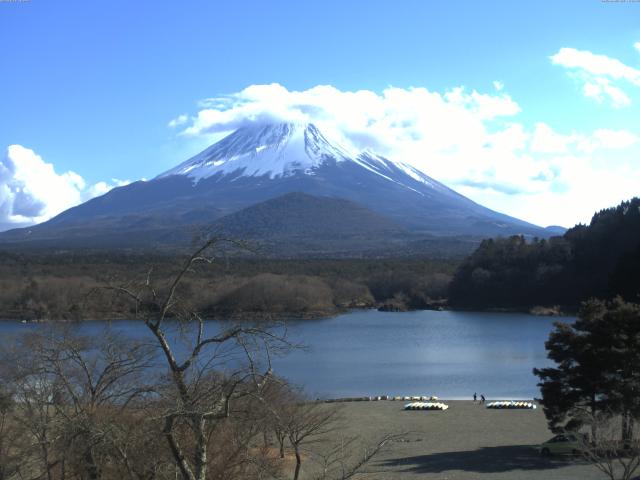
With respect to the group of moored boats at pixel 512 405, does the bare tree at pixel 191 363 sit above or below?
above

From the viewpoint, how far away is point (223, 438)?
616cm

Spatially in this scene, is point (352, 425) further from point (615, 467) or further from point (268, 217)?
point (268, 217)

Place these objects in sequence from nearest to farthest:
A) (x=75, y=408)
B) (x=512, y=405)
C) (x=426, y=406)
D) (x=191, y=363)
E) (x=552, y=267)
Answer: (x=191, y=363) → (x=75, y=408) → (x=426, y=406) → (x=512, y=405) → (x=552, y=267)

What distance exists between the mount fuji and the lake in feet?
132

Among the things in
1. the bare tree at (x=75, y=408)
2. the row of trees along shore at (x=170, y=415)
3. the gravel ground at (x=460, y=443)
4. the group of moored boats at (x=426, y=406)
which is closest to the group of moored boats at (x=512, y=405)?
the gravel ground at (x=460, y=443)

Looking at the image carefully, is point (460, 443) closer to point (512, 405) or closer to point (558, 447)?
point (558, 447)

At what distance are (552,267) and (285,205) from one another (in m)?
60.1

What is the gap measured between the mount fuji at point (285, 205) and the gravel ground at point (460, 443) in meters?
58.8

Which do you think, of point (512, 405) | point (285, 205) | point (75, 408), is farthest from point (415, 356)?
point (285, 205)

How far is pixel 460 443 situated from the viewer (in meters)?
13.6

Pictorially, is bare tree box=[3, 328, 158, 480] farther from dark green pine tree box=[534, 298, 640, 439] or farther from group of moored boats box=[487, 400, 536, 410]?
group of moored boats box=[487, 400, 536, 410]

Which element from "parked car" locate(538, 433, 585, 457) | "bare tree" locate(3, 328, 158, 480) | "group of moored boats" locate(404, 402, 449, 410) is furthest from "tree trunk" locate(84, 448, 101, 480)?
"group of moored boats" locate(404, 402, 449, 410)

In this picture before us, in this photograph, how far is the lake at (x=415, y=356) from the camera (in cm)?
2145

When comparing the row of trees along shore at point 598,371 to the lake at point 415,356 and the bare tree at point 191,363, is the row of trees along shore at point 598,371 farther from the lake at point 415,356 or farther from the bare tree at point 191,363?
the bare tree at point 191,363
